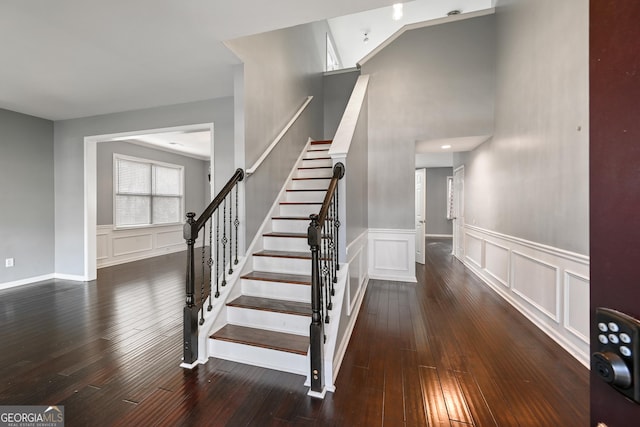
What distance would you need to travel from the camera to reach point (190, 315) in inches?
83.4

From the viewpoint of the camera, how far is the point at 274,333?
2.21m

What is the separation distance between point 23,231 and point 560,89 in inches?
280

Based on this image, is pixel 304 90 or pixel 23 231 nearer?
pixel 23 231

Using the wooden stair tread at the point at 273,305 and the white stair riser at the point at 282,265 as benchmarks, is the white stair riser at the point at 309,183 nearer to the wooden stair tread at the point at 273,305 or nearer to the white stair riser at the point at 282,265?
the white stair riser at the point at 282,265

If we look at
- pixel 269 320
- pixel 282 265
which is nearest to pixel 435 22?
pixel 282 265

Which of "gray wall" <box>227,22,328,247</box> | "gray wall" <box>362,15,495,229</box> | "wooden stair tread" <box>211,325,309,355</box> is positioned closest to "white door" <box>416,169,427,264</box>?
"gray wall" <box>362,15,495,229</box>

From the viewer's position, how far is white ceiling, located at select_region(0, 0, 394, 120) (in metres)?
1.95

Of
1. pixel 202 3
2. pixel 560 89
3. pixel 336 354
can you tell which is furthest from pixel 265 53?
pixel 336 354

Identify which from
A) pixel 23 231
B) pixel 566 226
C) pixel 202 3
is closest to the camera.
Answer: pixel 202 3

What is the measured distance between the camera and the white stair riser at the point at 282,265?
2682 mm

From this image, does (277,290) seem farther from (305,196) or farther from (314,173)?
(314,173)

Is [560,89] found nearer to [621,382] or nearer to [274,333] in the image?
[621,382]

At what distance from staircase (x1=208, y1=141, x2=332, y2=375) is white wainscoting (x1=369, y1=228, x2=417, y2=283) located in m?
1.54

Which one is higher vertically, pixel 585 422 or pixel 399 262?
pixel 399 262
